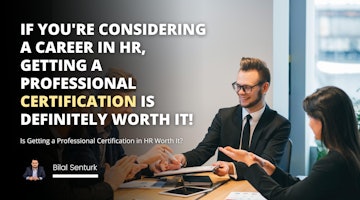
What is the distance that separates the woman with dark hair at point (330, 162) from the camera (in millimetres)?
2074

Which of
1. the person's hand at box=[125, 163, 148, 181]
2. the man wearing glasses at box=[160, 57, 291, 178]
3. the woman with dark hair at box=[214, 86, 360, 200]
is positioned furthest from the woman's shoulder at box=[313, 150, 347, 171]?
the person's hand at box=[125, 163, 148, 181]

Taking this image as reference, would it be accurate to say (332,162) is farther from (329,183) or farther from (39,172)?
(39,172)

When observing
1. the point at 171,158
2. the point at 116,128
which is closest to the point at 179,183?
the point at 171,158

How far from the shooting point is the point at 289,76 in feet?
8.68

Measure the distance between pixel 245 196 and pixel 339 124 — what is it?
569mm

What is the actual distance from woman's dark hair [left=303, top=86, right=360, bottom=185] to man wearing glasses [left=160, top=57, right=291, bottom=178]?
1.29 ft

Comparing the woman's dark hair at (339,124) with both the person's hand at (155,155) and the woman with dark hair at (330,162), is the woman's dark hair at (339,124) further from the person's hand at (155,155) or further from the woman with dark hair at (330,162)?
the person's hand at (155,155)

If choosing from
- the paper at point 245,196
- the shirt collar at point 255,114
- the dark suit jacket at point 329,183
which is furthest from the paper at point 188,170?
the dark suit jacket at point 329,183

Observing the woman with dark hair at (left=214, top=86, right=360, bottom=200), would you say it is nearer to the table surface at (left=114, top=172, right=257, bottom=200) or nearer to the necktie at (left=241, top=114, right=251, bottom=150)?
the table surface at (left=114, top=172, right=257, bottom=200)

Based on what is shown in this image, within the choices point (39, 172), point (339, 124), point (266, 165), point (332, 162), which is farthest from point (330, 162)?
point (39, 172)

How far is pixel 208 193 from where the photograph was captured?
7.81 feet

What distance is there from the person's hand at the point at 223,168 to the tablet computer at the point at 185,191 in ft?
0.51

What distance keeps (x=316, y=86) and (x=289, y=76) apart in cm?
15

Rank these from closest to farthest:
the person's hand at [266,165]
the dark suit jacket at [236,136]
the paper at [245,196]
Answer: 1. the paper at [245,196]
2. the person's hand at [266,165]
3. the dark suit jacket at [236,136]
